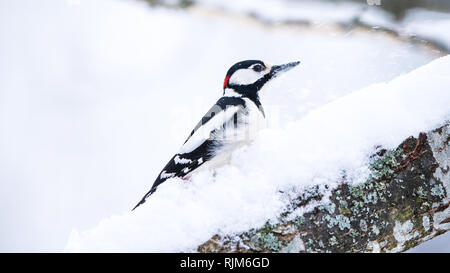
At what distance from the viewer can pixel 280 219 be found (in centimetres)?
124

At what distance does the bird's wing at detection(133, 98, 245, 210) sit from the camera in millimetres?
2229

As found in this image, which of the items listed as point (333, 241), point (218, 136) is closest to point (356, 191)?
point (333, 241)

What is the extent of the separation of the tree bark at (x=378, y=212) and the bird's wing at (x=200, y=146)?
99cm

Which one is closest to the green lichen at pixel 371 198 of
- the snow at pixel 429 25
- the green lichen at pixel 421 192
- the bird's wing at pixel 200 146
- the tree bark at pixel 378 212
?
the tree bark at pixel 378 212

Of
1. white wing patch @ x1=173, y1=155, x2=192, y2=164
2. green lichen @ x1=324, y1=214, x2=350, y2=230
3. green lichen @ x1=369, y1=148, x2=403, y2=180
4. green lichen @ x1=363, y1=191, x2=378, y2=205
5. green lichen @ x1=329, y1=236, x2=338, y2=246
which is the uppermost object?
white wing patch @ x1=173, y1=155, x2=192, y2=164

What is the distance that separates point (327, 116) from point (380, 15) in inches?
53.8

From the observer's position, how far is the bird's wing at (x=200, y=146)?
2.23 meters

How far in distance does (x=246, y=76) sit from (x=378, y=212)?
5.45 feet

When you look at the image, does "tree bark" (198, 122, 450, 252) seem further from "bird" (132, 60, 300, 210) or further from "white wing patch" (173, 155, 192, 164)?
"white wing patch" (173, 155, 192, 164)

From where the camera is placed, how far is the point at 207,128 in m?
2.36

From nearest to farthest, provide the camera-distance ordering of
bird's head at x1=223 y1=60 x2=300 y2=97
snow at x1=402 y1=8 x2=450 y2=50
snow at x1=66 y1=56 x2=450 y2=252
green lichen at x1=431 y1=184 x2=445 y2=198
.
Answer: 1. snow at x1=66 y1=56 x2=450 y2=252
2. green lichen at x1=431 y1=184 x2=445 y2=198
3. snow at x1=402 y1=8 x2=450 y2=50
4. bird's head at x1=223 y1=60 x2=300 y2=97

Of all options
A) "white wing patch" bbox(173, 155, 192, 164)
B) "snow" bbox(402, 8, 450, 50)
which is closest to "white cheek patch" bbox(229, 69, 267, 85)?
"white wing patch" bbox(173, 155, 192, 164)
